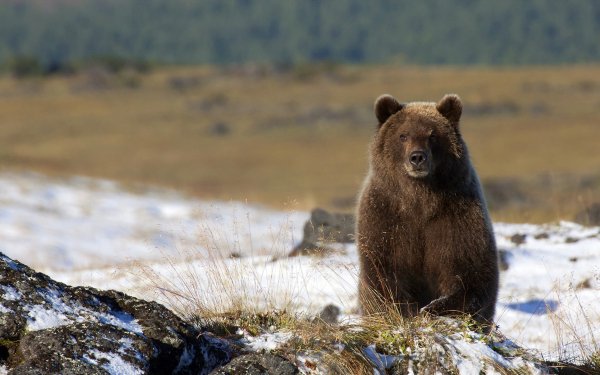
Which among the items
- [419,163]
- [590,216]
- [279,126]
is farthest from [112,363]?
[279,126]

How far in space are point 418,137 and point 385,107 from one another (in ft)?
1.77

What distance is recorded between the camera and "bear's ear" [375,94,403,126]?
7383 mm

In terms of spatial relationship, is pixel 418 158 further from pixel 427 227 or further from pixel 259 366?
pixel 259 366

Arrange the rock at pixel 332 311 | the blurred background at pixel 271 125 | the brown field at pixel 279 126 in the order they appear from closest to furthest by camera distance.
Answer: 1. the rock at pixel 332 311
2. the blurred background at pixel 271 125
3. the brown field at pixel 279 126

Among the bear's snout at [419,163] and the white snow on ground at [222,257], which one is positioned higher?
the bear's snout at [419,163]

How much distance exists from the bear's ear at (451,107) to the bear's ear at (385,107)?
1.20 ft

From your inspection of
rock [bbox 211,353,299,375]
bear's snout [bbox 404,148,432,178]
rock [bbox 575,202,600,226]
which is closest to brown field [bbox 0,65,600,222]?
rock [bbox 575,202,600,226]

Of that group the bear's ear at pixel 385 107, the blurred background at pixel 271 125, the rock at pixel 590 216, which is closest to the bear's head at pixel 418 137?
the bear's ear at pixel 385 107

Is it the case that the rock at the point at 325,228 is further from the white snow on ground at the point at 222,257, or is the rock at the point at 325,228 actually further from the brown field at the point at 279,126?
the brown field at the point at 279,126

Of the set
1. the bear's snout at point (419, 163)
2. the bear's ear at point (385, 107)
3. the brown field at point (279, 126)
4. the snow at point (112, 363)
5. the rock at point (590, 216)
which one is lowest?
the brown field at point (279, 126)

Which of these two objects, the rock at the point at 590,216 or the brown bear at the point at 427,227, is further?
the rock at the point at 590,216

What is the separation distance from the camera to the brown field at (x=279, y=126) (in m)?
42.5

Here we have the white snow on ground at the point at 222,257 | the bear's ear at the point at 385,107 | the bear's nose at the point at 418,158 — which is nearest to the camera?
the bear's nose at the point at 418,158

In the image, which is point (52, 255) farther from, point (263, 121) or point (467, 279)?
point (263, 121)
